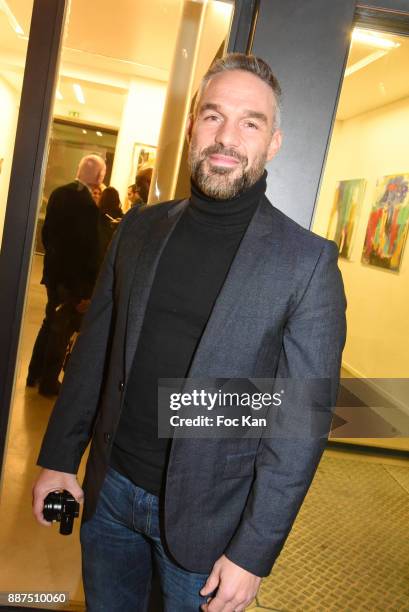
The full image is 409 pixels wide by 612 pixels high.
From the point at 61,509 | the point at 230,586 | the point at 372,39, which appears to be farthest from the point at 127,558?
the point at 372,39

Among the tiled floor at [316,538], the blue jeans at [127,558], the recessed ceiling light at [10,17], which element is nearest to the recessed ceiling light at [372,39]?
the recessed ceiling light at [10,17]

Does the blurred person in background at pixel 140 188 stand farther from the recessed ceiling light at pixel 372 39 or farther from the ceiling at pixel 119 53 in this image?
the recessed ceiling light at pixel 372 39

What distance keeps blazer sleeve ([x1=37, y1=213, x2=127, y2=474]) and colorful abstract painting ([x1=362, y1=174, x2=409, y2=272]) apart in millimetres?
1415

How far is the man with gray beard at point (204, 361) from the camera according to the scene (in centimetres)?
121

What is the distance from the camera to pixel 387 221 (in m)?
2.67

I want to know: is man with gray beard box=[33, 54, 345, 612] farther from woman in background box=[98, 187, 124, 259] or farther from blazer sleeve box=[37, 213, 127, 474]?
woman in background box=[98, 187, 124, 259]

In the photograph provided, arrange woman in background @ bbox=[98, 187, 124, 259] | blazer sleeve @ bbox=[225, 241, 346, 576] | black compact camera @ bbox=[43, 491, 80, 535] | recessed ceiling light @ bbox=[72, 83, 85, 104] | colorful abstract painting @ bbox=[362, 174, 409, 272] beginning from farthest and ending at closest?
1. colorful abstract painting @ bbox=[362, 174, 409, 272]
2. woman in background @ bbox=[98, 187, 124, 259]
3. recessed ceiling light @ bbox=[72, 83, 85, 104]
4. black compact camera @ bbox=[43, 491, 80, 535]
5. blazer sleeve @ bbox=[225, 241, 346, 576]

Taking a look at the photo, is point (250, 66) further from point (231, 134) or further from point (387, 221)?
point (387, 221)

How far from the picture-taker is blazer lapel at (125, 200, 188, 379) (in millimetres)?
1354

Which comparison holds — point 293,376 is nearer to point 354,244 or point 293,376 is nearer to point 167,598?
point 167,598

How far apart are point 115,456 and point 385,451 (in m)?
2.24

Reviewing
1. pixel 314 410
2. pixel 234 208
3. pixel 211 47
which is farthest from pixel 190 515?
pixel 211 47

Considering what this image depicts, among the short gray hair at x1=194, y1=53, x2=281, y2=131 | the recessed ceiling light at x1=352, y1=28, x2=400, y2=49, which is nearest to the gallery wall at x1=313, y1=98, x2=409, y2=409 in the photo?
the recessed ceiling light at x1=352, y1=28, x2=400, y2=49

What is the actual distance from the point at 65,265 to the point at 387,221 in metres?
1.52
